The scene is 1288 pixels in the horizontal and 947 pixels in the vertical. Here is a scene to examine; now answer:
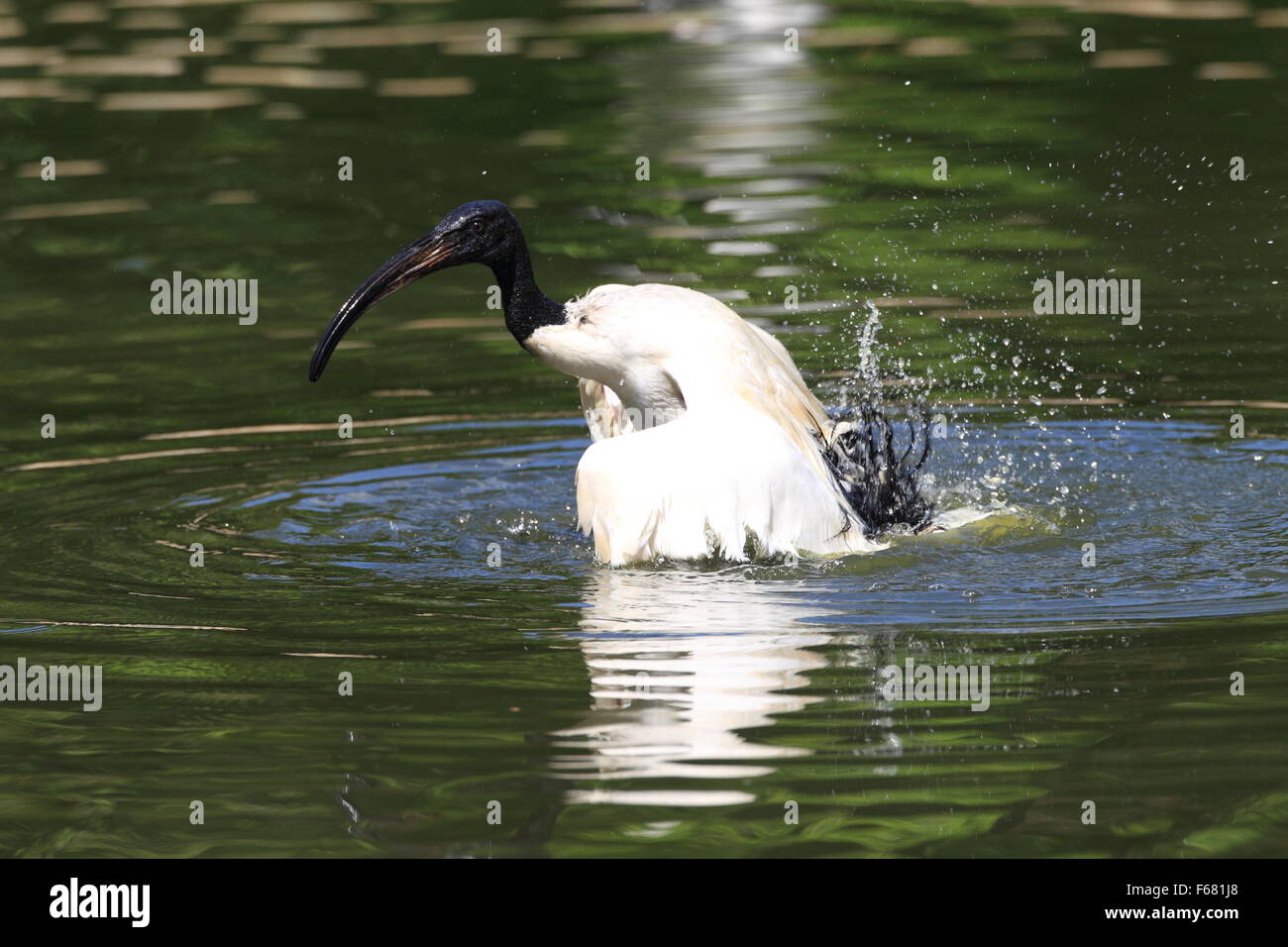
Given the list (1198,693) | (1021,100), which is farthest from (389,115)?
(1198,693)

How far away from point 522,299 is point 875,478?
5.34 feet

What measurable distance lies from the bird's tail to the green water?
286mm

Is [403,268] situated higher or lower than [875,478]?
higher

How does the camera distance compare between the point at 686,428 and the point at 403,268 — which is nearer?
the point at 686,428

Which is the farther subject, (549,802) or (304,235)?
(304,235)

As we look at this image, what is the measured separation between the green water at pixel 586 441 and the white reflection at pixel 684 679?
0.08ft

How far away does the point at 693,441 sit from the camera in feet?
25.6

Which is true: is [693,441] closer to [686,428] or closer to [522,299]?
[686,428]

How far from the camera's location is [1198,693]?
6.55 metres

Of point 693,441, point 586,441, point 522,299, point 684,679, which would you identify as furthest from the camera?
point 586,441

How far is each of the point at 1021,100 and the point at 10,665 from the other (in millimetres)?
11577

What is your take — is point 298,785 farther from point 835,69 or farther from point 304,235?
point 835,69

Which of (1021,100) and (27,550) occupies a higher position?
(1021,100)

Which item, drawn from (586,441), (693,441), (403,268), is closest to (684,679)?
(693,441)
